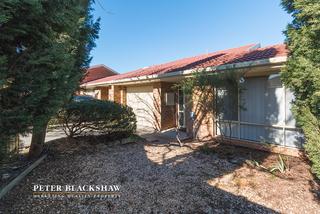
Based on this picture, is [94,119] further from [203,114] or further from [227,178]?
[227,178]

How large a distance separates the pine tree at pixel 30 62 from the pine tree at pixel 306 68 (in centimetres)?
449

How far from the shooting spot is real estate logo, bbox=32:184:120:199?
150 inches

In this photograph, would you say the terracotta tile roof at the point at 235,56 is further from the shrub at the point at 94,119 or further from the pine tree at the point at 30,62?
the pine tree at the point at 30,62

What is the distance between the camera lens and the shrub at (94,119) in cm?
723

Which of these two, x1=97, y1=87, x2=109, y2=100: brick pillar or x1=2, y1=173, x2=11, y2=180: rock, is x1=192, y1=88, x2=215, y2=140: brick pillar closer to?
x1=2, y1=173, x2=11, y2=180: rock

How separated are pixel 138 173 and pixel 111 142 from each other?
3312 mm

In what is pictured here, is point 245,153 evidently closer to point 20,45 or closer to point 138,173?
point 138,173

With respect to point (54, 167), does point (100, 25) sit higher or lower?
higher

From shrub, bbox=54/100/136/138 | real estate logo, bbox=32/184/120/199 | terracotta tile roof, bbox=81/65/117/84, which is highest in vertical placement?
terracotta tile roof, bbox=81/65/117/84

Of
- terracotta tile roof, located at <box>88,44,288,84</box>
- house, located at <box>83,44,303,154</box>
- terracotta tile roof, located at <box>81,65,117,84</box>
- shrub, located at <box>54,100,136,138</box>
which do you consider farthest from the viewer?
terracotta tile roof, located at <box>81,65,117,84</box>

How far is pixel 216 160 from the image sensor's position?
595 cm

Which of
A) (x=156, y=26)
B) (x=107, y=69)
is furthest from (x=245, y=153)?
(x=107, y=69)

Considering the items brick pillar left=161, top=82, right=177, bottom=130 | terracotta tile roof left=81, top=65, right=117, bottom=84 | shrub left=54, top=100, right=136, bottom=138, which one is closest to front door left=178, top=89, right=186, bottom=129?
brick pillar left=161, top=82, right=177, bottom=130

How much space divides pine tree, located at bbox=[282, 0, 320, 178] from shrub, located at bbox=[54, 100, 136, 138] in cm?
570
